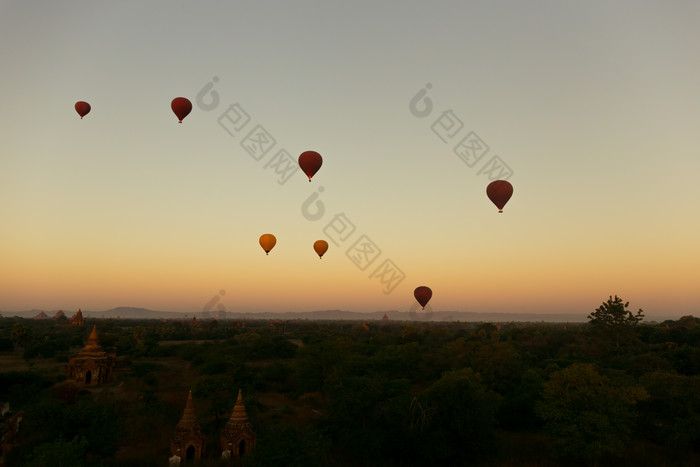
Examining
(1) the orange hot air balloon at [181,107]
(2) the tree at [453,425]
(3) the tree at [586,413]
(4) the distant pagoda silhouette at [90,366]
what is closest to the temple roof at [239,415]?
(2) the tree at [453,425]

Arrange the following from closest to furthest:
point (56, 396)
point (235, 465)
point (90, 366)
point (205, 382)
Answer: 1. point (235, 465)
2. point (205, 382)
3. point (56, 396)
4. point (90, 366)

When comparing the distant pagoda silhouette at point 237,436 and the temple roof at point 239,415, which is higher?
the temple roof at point 239,415

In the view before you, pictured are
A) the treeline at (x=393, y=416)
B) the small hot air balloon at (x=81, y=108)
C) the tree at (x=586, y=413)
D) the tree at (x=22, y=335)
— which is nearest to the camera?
the treeline at (x=393, y=416)

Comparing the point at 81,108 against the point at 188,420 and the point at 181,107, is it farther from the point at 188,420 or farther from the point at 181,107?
the point at 188,420

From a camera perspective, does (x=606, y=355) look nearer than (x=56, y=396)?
No

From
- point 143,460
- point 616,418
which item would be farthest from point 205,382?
point 616,418

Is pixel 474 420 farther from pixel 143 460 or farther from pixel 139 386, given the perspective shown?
pixel 139 386

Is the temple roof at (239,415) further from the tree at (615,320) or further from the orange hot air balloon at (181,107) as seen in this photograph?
the tree at (615,320)
